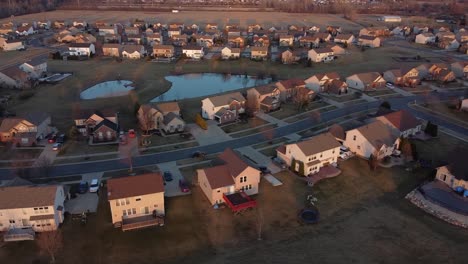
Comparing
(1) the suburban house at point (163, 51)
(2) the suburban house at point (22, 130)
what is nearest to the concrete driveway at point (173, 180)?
(2) the suburban house at point (22, 130)

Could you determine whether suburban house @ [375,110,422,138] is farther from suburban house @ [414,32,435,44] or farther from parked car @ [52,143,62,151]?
suburban house @ [414,32,435,44]

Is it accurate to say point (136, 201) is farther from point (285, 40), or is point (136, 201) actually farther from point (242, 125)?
point (285, 40)

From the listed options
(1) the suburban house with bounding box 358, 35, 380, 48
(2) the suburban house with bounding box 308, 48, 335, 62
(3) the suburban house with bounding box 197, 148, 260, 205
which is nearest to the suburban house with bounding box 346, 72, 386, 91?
(2) the suburban house with bounding box 308, 48, 335, 62

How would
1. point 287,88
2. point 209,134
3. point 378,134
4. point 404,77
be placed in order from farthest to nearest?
1. point 404,77
2. point 287,88
3. point 209,134
4. point 378,134

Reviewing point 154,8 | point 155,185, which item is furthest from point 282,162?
point 154,8

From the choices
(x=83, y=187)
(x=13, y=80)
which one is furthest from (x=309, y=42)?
(x=83, y=187)

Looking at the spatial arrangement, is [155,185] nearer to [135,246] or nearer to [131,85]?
[135,246]
